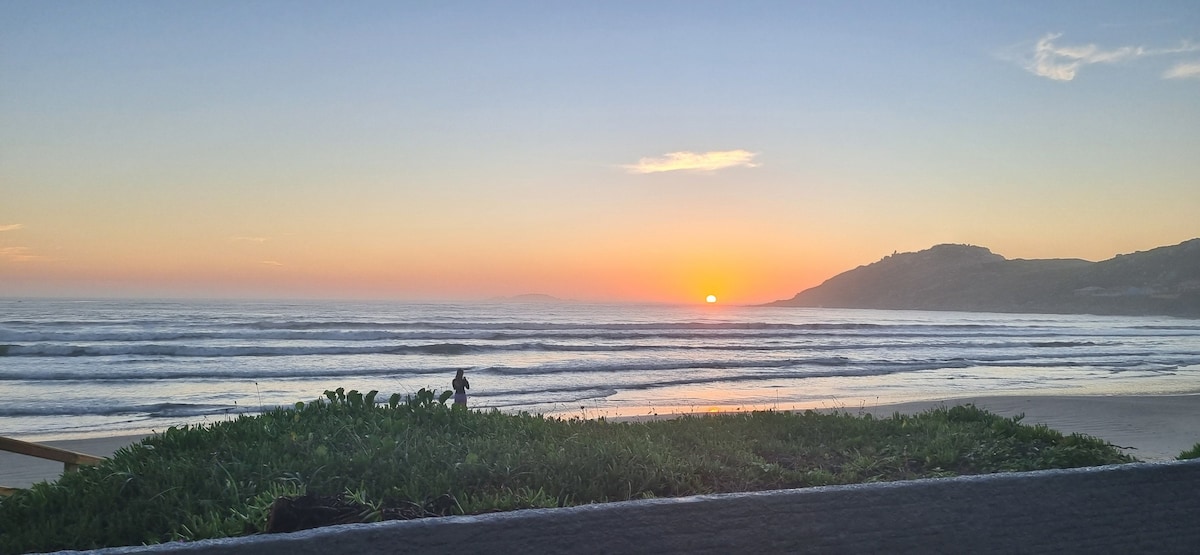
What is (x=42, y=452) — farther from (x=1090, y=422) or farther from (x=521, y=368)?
(x=521, y=368)

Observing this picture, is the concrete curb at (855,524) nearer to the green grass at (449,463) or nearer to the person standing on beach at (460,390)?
the green grass at (449,463)

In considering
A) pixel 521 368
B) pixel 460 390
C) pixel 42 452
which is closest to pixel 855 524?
pixel 42 452

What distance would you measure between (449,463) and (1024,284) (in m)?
132

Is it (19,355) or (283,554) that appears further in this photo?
(19,355)

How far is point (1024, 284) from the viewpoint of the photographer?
391 feet

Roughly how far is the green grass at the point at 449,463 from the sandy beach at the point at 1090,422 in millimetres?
5407

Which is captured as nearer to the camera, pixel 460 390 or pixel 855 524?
pixel 855 524

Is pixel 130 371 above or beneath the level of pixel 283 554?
→ beneath

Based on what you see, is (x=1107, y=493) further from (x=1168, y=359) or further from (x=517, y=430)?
(x=1168, y=359)

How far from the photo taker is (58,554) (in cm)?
236

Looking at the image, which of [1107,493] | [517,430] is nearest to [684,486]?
[517,430]

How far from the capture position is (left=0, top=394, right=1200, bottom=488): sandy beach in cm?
1080

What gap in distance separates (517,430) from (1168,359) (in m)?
34.9

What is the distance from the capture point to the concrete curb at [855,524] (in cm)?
254
